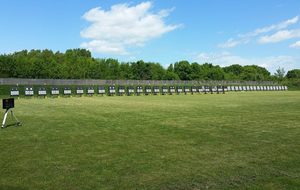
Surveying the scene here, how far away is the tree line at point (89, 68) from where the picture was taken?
7607 centimetres

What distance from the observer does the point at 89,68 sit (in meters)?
90.0

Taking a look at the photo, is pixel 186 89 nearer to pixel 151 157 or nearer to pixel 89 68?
pixel 89 68

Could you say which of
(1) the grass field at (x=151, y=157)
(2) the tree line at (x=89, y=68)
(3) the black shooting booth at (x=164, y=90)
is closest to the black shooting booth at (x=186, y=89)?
(3) the black shooting booth at (x=164, y=90)

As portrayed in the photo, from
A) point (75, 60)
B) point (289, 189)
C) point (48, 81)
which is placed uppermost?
point (75, 60)

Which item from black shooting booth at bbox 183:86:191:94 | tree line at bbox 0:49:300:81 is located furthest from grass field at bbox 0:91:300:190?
tree line at bbox 0:49:300:81

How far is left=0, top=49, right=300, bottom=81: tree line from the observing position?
76.1 m

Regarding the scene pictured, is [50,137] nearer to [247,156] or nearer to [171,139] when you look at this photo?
[171,139]

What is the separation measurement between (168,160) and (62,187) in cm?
260

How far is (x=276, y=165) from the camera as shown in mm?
6922

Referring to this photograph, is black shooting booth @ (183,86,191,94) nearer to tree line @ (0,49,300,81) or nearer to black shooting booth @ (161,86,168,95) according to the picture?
black shooting booth @ (161,86,168,95)

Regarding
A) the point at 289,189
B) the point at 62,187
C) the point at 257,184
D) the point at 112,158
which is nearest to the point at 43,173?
the point at 62,187

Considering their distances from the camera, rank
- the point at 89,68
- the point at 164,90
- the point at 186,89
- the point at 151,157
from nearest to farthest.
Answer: the point at 151,157
the point at 164,90
the point at 186,89
the point at 89,68

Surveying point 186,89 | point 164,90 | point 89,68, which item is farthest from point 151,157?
point 89,68

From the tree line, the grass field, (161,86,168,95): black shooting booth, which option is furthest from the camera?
the tree line
